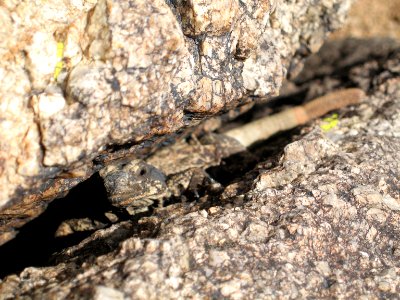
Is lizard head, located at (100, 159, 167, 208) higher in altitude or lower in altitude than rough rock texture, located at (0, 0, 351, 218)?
lower

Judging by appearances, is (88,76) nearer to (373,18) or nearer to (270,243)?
(270,243)

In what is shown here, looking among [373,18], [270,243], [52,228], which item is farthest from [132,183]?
[373,18]

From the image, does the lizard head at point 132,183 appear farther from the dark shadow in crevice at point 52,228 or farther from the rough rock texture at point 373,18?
the rough rock texture at point 373,18

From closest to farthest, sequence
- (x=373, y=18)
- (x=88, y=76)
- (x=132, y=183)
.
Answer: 1. (x=88, y=76)
2. (x=132, y=183)
3. (x=373, y=18)

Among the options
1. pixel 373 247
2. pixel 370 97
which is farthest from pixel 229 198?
pixel 370 97

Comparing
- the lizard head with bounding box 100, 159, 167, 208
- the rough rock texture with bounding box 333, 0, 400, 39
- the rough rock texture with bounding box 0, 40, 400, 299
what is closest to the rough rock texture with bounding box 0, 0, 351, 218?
the lizard head with bounding box 100, 159, 167, 208

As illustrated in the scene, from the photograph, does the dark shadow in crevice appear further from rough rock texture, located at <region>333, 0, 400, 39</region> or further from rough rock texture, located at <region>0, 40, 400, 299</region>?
rough rock texture, located at <region>333, 0, 400, 39</region>
